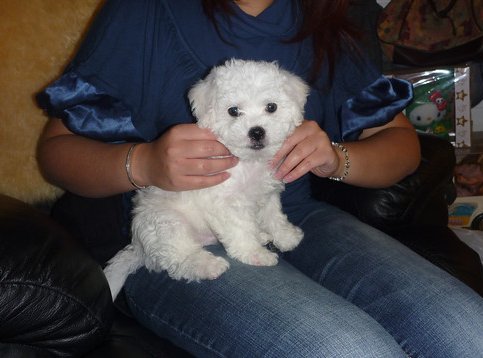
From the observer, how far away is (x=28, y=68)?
181cm

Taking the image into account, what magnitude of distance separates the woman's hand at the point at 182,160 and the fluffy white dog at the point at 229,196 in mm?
68

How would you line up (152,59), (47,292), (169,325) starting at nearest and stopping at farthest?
1. (47,292)
2. (169,325)
3. (152,59)

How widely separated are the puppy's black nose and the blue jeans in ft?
1.27

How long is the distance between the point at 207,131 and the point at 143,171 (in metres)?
0.22

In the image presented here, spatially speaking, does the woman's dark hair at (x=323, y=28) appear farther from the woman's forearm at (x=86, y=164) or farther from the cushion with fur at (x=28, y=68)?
the cushion with fur at (x=28, y=68)

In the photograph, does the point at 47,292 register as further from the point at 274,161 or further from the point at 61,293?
the point at 274,161

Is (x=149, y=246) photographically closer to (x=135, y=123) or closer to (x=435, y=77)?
(x=135, y=123)

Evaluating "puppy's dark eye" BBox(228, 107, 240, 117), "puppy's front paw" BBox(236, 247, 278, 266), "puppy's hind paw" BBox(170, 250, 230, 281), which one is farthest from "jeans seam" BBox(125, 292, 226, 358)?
"puppy's dark eye" BBox(228, 107, 240, 117)

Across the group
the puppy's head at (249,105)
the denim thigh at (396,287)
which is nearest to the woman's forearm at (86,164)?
the puppy's head at (249,105)

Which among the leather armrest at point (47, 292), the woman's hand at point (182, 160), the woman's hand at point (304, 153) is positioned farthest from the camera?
the woman's hand at point (304, 153)

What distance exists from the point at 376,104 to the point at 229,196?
0.67 metres

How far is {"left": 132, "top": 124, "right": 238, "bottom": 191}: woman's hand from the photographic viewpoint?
1309mm

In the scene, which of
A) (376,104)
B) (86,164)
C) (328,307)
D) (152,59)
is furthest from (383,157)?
(86,164)

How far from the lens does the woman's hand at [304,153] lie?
1412 mm
